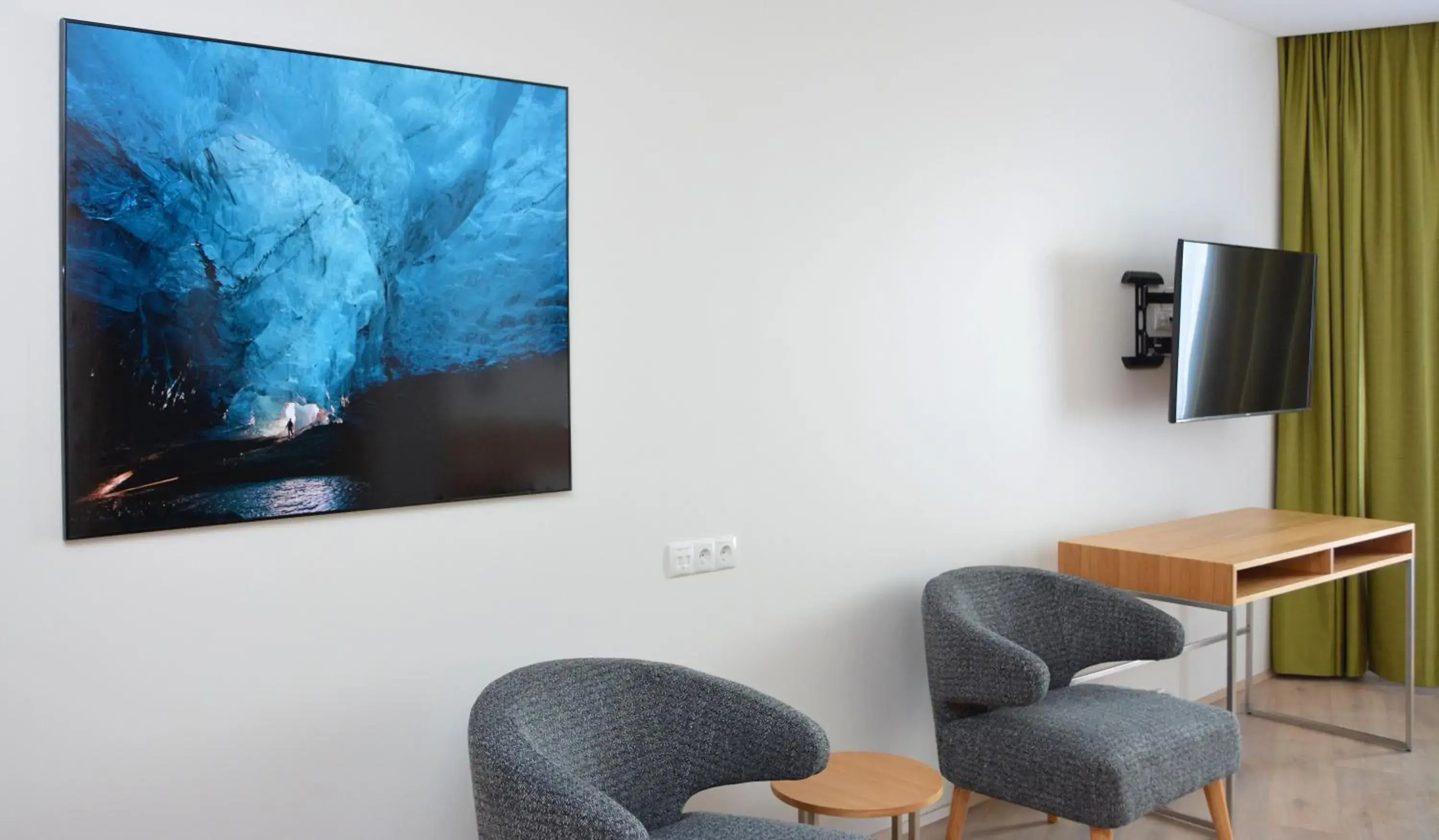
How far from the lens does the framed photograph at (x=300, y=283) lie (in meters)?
2.02

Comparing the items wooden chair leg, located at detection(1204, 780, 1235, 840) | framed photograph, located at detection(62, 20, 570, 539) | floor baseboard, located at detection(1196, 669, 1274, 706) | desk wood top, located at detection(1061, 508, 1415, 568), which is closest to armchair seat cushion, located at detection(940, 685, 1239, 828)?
wooden chair leg, located at detection(1204, 780, 1235, 840)

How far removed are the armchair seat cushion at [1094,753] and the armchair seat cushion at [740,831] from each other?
28.3 inches

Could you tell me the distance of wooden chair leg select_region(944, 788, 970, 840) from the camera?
3016 millimetres

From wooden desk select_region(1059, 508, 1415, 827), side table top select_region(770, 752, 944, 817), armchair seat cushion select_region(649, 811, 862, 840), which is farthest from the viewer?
wooden desk select_region(1059, 508, 1415, 827)

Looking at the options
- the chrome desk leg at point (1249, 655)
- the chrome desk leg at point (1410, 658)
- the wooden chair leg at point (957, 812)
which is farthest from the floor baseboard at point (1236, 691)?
the wooden chair leg at point (957, 812)

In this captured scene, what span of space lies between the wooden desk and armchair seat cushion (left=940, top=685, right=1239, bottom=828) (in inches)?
18.0

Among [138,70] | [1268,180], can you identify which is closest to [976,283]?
[1268,180]

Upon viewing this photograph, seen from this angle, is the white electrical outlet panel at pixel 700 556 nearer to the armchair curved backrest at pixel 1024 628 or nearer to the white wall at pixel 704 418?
the white wall at pixel 704 418

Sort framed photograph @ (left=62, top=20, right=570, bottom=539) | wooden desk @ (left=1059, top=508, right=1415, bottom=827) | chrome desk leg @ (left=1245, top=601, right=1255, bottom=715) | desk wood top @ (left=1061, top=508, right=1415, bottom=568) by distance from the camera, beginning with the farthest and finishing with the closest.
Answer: chrome desk leg @ (left=1245, top=601, right=1255, bottom=715) < desk wood top @ (left=1061, top=508, right=1415, bottom=568) < wooden desk @ (left=1059, top=508, right=1415, bottom=827) < framed photograph @ (left=62, top=20, right=570, bottom=539)

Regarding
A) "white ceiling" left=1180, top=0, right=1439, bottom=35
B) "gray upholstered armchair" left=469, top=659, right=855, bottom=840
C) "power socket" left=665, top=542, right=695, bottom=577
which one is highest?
"white ceiling" left=1180, top=0, right=1439, bottom=35

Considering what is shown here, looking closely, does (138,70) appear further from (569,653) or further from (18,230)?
(569,653)

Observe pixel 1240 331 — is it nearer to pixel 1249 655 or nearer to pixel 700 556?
pixel 1249 655

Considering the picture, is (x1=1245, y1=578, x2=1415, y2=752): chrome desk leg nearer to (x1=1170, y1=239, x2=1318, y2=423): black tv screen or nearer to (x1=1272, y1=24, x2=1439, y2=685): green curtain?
(x1=1272, y1=24, x2=1439, y2=685): green curtain

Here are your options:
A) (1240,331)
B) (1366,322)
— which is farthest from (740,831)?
(1366,322)
